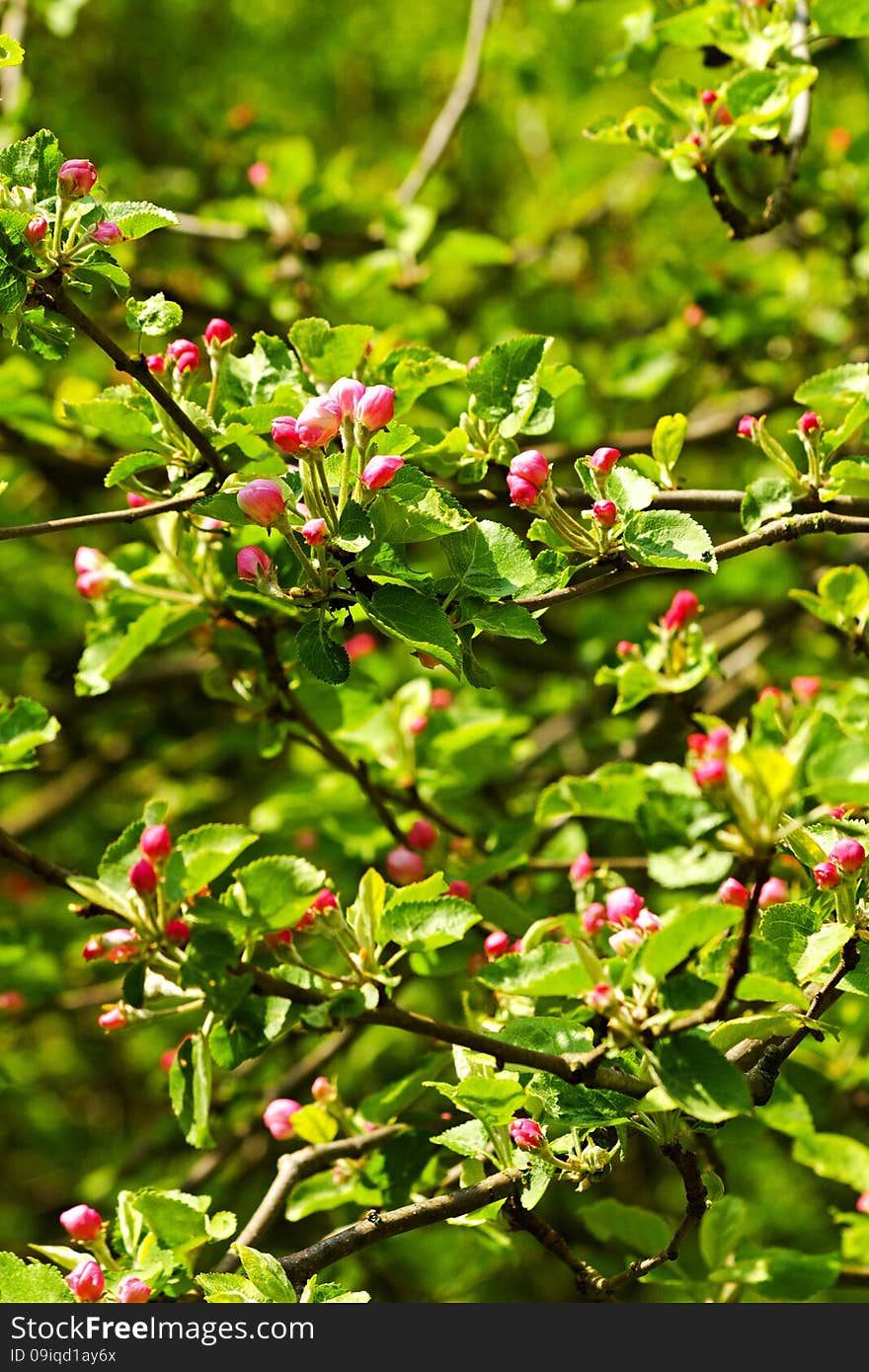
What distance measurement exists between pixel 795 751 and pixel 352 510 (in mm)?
638

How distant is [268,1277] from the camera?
1678 millimetres

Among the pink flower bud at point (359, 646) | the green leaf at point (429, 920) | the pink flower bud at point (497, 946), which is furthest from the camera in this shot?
the pink flower bud at point (359, 646)

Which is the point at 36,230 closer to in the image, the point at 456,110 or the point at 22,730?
the point at 22,730

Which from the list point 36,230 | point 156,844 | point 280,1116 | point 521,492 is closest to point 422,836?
point 280,1116

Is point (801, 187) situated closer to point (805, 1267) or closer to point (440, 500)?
point (440, 500)

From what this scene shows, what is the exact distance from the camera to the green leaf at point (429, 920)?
180cm

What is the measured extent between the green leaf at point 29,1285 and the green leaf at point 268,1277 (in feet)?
0.93

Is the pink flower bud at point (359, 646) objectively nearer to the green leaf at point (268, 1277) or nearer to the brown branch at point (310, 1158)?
the brown branch at point (310, 1158)

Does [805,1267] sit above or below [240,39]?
below

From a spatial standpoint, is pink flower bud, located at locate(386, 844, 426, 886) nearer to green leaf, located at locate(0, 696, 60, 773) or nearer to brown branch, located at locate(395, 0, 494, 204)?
green leaf, located at locate(0, 696, 60, 773)

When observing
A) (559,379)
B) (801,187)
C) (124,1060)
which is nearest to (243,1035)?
(559,379)

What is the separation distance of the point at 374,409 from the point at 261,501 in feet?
0.61

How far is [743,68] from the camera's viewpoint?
2.58 metres

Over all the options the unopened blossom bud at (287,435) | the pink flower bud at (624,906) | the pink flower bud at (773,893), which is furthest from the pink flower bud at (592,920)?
the unopened blossom bud at (287,435)
